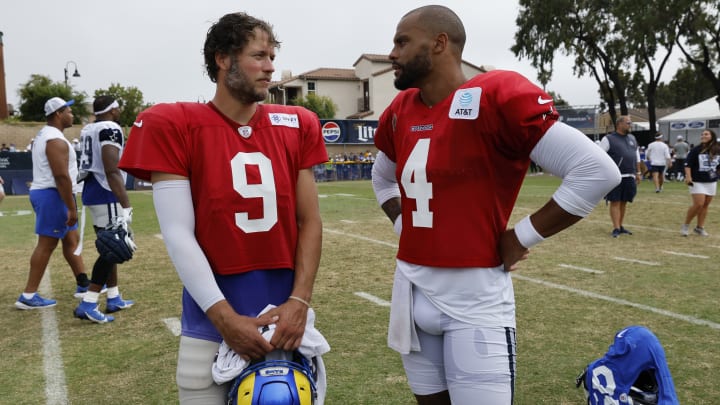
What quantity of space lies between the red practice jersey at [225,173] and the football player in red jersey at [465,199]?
543 millimetres

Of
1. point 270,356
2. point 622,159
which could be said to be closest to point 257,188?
point 270,356

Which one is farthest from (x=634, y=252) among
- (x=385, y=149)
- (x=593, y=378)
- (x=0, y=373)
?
(x=0, y=373)

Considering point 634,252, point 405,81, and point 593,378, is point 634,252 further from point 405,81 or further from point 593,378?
point 405,81

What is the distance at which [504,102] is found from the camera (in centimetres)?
206

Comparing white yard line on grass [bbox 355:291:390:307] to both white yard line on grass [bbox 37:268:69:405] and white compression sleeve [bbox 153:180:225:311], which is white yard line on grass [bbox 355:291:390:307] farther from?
white compression sleeve [bbox 153:180:225:311]

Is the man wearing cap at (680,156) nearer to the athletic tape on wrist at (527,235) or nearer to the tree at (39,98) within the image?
the athletic tape on wrist at (527,235)

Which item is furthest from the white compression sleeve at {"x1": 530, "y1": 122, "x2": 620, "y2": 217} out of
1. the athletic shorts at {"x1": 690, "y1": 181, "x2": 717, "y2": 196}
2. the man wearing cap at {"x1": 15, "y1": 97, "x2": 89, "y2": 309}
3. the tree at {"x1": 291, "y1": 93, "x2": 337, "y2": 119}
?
the tree at {"x1": 291, "y1": 93, "x2": 337, "y2": 119}

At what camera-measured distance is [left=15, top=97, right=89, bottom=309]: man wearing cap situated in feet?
18.4

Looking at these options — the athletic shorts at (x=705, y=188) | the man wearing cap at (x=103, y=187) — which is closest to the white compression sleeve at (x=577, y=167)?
the man wearing cap at (x=103, y=187)

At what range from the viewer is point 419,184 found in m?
2.26

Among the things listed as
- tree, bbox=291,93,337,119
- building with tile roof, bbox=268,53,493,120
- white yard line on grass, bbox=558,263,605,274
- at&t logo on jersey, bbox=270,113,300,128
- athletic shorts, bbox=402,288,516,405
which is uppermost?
building with tile roof, bbox=268,53,493,120

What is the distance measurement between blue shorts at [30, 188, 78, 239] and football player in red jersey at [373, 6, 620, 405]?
15.3 feet

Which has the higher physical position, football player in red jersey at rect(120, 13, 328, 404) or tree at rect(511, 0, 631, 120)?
tree at rect(511, 0, 631, 120)

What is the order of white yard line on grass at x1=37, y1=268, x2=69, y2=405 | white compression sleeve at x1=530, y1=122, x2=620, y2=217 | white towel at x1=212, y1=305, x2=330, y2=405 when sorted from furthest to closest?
white yard line on grass at x1=37, y1=268, x2=69, y2=405, white compression sleeve at x1=530, y1=122, x2=620, y2=217, white towel at x1=212, y1=305, x2=330, y2=405
